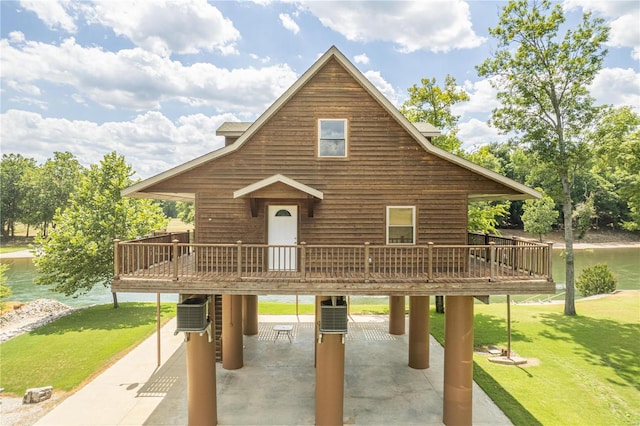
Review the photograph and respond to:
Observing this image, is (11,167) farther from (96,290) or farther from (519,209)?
(519,209)

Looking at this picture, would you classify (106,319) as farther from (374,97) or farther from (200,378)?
(374,97)

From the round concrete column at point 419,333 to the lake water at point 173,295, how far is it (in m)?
13.6

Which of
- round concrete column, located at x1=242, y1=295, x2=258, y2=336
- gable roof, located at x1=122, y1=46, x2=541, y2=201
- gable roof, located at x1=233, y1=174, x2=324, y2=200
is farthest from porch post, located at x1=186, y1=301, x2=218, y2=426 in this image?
round concrete column, located at x1=242, y1=295, x2=258, y2=336

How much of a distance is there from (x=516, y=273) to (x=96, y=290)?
3384 cm

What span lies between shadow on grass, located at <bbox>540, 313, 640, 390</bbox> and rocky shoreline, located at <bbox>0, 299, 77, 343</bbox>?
85.8 feet

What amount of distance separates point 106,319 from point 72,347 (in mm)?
4433

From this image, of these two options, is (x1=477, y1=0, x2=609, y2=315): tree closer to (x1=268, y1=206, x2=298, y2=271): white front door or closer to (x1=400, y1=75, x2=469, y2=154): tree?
(x1=400, y1=75, x2=469, y2=154): tree

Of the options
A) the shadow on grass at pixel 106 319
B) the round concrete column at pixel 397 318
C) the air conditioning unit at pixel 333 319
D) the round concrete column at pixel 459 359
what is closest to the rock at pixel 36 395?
the shadow on grass at pixel 106 319

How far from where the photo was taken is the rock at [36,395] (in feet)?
34.4

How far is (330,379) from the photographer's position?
8.52 meters

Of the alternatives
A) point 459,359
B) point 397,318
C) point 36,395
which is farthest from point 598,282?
point 36,395

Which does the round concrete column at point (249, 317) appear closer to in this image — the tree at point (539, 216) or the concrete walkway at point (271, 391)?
the concrete walkway at point (271, 391)

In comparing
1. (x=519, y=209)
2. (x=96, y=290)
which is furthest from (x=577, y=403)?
(x=519, y=209)

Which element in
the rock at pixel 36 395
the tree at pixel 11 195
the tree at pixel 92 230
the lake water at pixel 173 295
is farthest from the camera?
the tree at pixel 11 195
